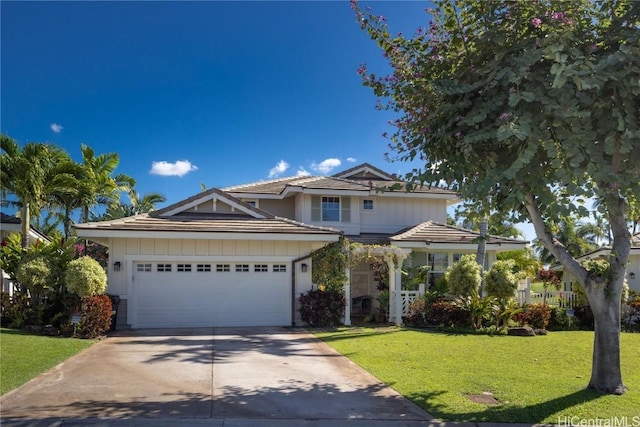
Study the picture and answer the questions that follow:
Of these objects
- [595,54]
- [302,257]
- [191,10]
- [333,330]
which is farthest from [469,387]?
[191,10]

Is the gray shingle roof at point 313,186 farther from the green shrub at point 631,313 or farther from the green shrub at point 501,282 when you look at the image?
the green shrub at point 631,313

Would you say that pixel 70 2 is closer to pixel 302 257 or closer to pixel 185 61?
pixel 185 61

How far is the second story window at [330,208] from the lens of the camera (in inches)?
816

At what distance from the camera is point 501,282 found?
51.7 feet

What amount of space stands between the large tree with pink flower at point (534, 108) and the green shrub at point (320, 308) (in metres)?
7.85

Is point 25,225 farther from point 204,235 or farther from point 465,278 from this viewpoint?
point 465,278

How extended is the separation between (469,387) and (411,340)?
514 cm

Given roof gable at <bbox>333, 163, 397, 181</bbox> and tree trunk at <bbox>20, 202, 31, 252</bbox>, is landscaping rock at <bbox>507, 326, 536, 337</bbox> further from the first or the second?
tree trunk at <bbox>20, 202, 31, 252</bbox>

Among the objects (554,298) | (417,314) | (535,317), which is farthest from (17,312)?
(554,298)

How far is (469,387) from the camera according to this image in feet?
25.7

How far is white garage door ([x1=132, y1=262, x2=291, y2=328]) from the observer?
14.8 m

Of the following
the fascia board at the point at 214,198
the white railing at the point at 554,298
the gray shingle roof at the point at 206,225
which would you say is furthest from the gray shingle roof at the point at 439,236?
the fascia board at the point at 214,198

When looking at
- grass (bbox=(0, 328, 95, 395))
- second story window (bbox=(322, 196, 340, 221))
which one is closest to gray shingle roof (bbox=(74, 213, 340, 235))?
grass (bbox=(0, 328, 95, 395))

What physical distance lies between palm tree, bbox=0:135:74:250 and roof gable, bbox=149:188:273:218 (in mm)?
4553
